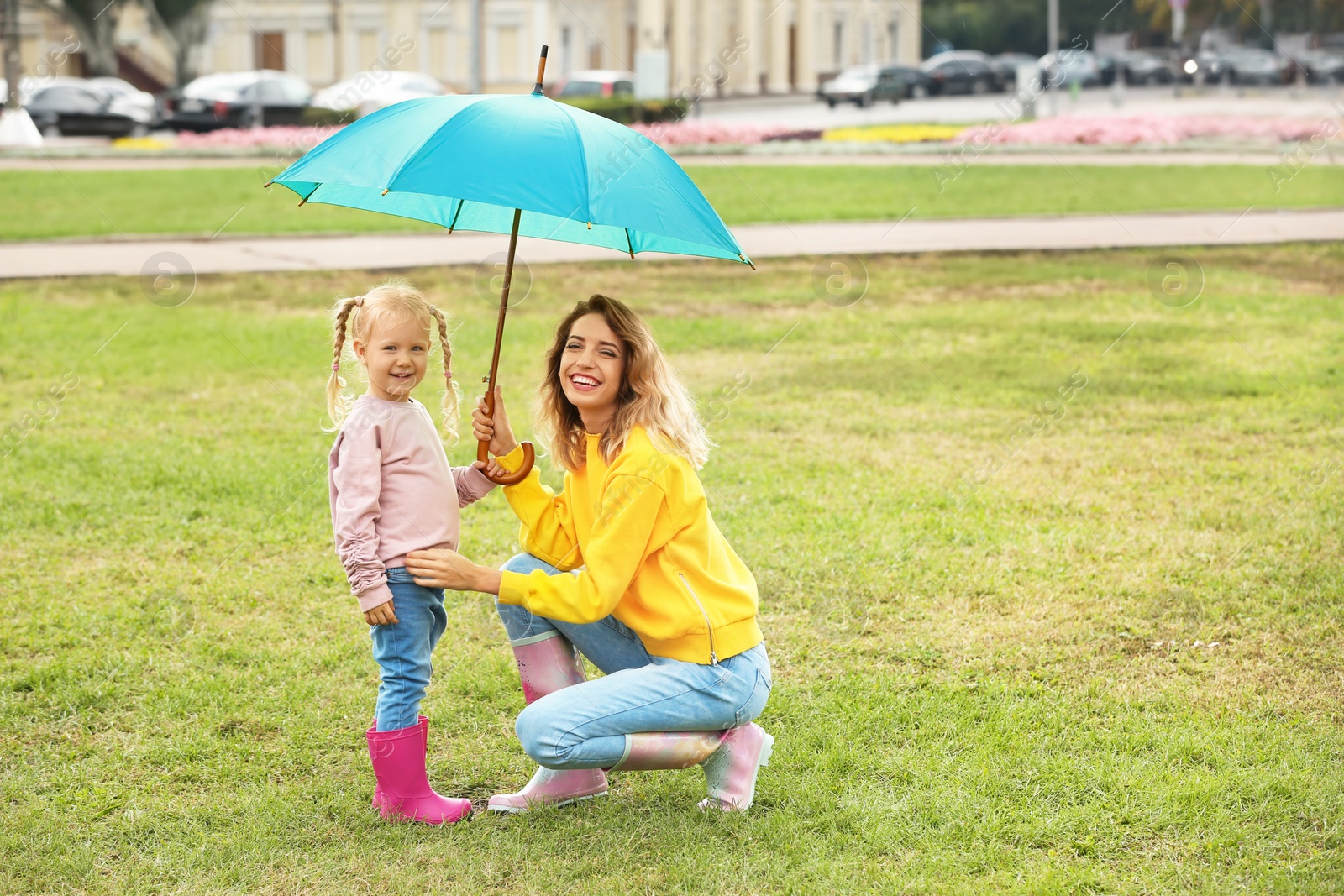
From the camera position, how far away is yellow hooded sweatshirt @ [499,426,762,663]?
3.41m

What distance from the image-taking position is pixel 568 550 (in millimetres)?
3764

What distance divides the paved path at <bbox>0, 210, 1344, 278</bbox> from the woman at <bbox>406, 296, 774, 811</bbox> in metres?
8.84

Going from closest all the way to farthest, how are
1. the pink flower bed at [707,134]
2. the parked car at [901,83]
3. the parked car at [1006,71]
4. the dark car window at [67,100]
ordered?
1. the pink flower bed at [707,134]
2. the dark car window at [67,100]
3. the parked car at [901,83]
4. the parked car at [1006,71]

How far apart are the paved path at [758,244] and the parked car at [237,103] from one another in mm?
18748

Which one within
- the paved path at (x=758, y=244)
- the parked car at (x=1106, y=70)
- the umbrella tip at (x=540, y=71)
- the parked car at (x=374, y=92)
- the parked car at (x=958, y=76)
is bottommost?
the paved path at (x=758, y=244)

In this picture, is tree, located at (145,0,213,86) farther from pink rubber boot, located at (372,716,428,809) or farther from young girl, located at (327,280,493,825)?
pink rubber boot, located at (372,716,428,809)

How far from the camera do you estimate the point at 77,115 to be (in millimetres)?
28625

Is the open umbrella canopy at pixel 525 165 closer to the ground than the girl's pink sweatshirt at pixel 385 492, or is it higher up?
higher up

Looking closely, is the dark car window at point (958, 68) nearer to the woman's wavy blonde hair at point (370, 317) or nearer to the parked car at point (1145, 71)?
the parked car at point (1145, 71)

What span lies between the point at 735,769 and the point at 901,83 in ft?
142

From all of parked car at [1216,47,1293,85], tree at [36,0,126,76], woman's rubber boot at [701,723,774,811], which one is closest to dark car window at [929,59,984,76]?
parked car at [1216,47,1293,85]

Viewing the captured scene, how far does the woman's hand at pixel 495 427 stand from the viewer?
11.9 ft

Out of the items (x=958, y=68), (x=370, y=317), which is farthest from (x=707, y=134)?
(x=958, y=68)

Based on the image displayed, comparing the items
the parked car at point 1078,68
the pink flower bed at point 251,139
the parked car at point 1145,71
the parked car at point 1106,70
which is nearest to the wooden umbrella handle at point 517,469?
the pink flower bed at point 251,139
